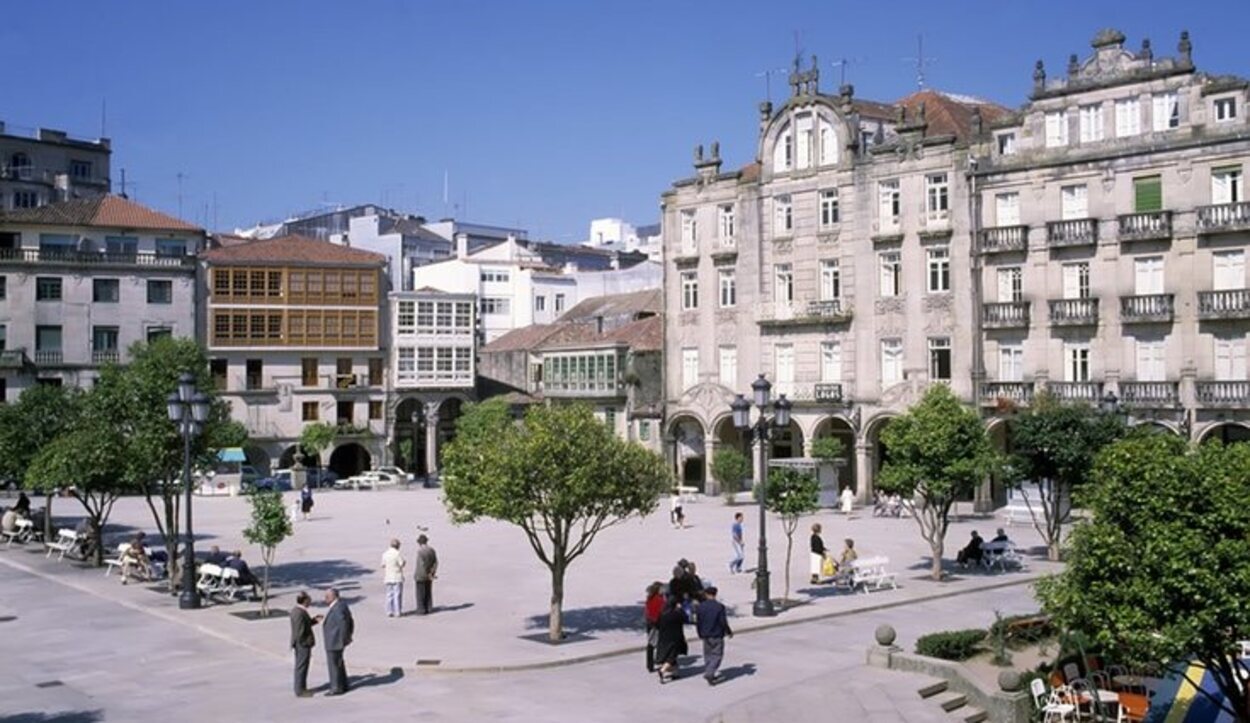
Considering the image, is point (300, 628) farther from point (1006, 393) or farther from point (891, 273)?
point (891, 273)

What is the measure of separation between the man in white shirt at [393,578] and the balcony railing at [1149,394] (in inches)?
1151

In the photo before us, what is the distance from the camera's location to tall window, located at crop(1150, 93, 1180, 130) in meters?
44.8

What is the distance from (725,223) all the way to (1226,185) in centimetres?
2116

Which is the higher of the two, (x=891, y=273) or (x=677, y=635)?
(x=891, y=273)

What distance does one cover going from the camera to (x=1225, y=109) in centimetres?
4384

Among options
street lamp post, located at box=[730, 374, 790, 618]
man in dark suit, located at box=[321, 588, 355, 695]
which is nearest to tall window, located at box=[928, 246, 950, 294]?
street lamp post, located at box=[730, 374, 790, 618]

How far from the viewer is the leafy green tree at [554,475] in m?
21.3

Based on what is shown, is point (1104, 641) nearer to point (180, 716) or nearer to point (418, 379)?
point (180, 716)

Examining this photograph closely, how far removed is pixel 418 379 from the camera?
76.8 meters

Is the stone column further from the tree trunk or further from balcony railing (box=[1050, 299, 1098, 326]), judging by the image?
the tree trunk

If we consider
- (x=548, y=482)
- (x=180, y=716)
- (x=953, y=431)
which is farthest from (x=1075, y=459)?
(x=180, y=716)

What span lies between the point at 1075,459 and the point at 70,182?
75.5 metres

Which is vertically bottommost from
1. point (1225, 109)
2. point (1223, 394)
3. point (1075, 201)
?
point (1223, 394)

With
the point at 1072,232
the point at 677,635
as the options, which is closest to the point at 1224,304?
the point at 1072,232
